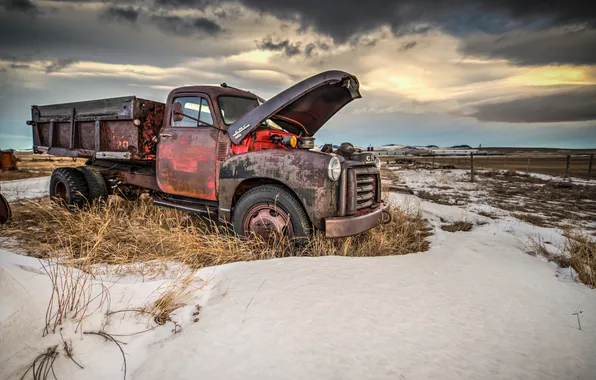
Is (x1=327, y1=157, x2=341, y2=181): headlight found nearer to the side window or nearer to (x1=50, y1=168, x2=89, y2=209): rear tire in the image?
the side window

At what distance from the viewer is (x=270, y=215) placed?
3.67 m

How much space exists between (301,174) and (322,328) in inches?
76.0

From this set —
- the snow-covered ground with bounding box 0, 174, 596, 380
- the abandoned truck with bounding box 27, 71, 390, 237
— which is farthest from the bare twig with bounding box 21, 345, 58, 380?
the abandoned truck with bounding box 27, 71, 390, 237

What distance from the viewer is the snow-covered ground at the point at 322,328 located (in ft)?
4.81

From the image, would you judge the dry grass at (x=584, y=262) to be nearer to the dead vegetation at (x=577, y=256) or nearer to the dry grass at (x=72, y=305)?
the dead vegetation at (x=577, y=256)

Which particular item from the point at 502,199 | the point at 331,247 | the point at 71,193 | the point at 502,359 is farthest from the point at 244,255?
the point at 502,199

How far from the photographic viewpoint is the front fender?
3.36 m

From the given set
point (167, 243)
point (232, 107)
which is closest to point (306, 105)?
point (232, 107)

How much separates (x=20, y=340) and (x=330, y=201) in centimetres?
263

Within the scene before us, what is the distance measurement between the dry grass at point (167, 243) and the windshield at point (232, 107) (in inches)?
64.7

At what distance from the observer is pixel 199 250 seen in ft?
10.9

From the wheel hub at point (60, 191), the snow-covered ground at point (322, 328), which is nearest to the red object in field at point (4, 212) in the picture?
the wheel hub at point (60, 191)

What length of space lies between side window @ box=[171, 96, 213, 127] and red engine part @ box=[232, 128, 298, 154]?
0.61 meters

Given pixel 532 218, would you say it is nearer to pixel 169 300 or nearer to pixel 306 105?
pixel 306 105
